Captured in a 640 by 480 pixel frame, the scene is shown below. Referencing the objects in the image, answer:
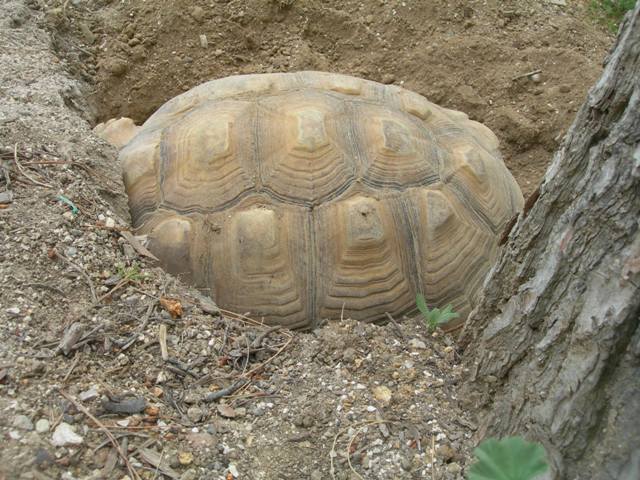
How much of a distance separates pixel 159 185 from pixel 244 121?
49cm

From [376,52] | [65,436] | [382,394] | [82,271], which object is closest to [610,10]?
[376,52]

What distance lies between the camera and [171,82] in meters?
4.61

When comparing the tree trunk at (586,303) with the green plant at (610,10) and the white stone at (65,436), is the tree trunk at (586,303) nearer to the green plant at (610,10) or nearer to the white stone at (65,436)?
the white stone at (65,436)

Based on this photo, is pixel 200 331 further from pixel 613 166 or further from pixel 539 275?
pixel 613 166

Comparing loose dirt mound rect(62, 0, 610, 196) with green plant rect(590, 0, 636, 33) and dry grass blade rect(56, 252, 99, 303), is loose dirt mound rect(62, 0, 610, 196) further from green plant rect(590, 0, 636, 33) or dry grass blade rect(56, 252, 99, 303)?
dry grass blade rect(56, 252, 99, 303)

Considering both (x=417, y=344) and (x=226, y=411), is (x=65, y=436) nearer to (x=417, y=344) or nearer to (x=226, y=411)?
(x=226, y=411)

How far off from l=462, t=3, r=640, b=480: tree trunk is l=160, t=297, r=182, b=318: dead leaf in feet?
3.72

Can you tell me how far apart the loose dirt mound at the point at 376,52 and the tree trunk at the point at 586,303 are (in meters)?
2.69

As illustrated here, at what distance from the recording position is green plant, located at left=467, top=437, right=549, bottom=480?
109 cm

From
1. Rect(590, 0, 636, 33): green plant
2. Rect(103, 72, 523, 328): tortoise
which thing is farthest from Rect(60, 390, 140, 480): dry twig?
Rect(590, 0, 636, 33): green plant

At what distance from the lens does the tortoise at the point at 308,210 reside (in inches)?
108

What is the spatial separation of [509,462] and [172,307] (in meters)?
1.49

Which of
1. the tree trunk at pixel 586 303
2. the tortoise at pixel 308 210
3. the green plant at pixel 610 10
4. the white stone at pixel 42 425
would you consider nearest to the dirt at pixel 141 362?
the white stone at pixel 42 425

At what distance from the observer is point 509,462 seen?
110 centimetres
